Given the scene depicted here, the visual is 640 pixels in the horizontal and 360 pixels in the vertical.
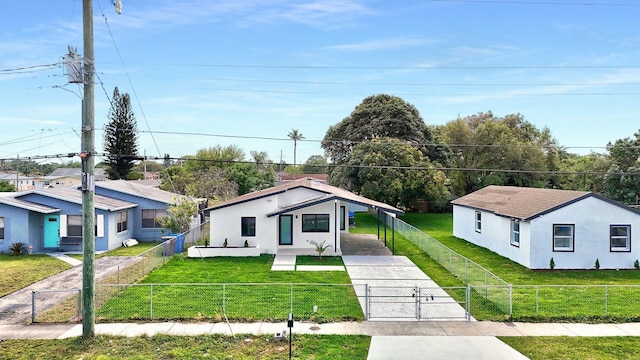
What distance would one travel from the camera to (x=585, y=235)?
68.4 feet

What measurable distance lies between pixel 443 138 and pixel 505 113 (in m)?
9.96

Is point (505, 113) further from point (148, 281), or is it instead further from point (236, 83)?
point (148, 281)

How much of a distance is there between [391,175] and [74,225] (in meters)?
24.7

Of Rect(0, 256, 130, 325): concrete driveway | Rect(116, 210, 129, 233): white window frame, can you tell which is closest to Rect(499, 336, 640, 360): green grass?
Rect(0, 256, 130, 325): concrete driveway

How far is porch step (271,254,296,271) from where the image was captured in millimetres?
20469

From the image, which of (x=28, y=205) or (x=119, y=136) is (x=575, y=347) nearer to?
(x=28, y=205)

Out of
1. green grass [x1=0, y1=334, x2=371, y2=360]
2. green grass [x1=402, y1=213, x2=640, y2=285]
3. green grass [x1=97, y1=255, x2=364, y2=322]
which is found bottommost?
green grass [x1=402, y1=213, x2=640, y2=285]

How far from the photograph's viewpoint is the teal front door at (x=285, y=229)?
25188 millimetres

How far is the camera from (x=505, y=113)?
184 ft

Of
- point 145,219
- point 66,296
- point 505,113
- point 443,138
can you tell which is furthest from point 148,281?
point 505,113

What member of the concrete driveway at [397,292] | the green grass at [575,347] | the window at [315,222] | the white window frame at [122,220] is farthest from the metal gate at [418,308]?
the white window frame at [122,220]

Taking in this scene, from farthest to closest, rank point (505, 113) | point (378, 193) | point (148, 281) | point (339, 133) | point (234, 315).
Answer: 1. point (505, 113)
2. point (339, 133)
3. point (378, 193)
4. point (148, 281)
5. point (234, 315)

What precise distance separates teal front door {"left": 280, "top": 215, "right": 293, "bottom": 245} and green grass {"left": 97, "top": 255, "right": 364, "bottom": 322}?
548cm

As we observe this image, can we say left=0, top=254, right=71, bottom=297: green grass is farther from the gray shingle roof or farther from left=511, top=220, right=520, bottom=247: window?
left=511, top=220, right=520, bottom=247: window
